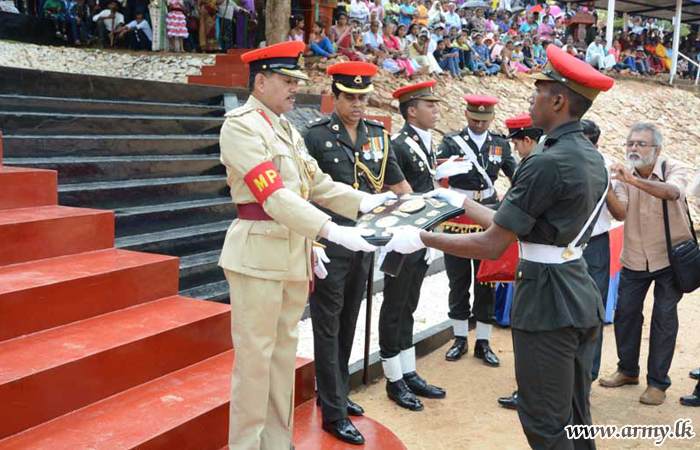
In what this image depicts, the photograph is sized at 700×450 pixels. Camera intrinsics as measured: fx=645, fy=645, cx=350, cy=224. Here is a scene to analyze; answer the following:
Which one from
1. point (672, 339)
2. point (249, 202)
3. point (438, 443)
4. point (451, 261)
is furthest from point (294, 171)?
point (672, 339)

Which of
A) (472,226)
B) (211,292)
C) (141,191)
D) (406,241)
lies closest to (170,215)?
(141,191)

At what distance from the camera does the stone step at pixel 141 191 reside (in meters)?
5.23

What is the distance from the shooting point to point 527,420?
2840 mm

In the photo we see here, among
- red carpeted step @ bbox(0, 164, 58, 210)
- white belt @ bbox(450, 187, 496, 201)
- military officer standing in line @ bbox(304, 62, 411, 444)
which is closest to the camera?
military officer standing in line @ bbox(304, 62, 411, 444)

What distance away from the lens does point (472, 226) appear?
5.75 meters

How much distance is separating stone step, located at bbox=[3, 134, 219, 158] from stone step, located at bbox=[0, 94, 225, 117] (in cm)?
46

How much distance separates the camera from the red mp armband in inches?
117

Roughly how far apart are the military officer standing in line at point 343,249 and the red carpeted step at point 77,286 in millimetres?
1169

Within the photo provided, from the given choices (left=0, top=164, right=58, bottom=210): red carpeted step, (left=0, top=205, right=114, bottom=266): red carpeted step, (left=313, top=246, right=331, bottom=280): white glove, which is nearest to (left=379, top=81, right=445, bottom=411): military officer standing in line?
(left=313, top=246, right=331, bottom=280): white glove

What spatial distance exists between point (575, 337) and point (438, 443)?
1.67 metres

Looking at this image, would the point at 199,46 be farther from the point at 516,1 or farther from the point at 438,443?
the point at 516,1

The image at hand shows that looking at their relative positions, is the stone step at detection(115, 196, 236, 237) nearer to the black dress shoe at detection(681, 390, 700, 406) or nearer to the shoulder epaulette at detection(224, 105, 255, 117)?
the shoulder epaulette at detection(224, 105, 255, 117)

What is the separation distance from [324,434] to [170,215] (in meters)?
2.73

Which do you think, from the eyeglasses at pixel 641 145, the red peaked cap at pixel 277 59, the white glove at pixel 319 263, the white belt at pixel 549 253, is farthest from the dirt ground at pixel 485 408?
the red peaked cap at pixel 277 59
